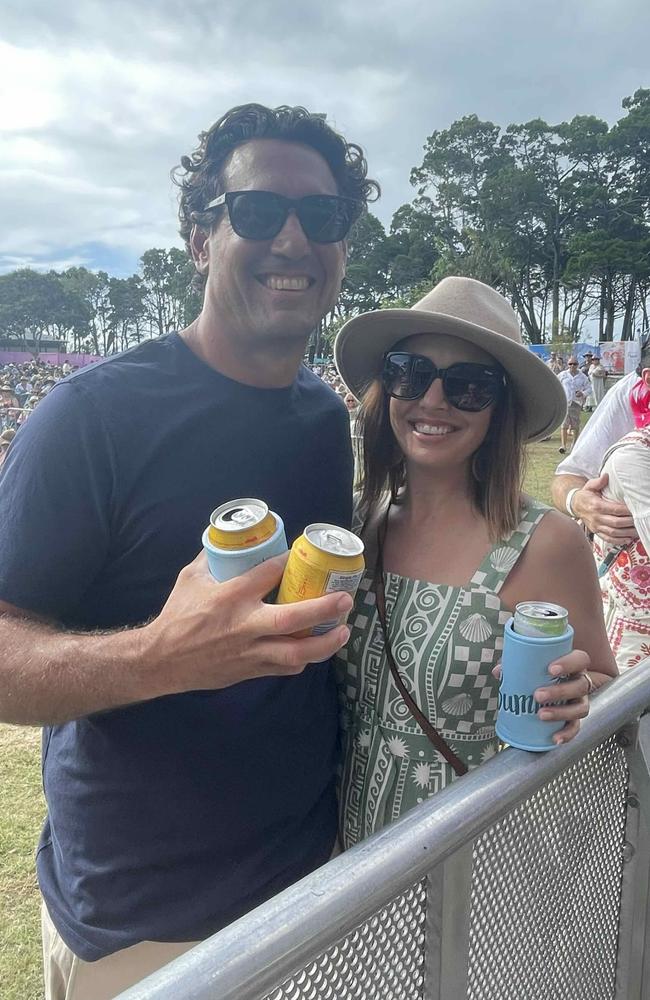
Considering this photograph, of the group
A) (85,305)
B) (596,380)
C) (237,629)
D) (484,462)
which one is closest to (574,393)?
(596,380)

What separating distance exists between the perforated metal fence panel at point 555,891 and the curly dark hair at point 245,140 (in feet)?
5.04

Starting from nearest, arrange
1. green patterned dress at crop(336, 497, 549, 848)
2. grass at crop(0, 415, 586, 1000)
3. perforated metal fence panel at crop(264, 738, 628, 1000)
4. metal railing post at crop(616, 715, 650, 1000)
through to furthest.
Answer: perforated metal fence panel at crop(264, 738, 628, 1000), metal railing post at crop(616, 715, 650, 1000), green patterned dress at crop(336, 497, 549, 848), grass at crop(0, 415, 586, 1000)

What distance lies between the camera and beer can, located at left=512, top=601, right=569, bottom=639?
1220 mm

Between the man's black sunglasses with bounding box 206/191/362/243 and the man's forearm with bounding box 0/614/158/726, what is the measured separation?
1.02 m

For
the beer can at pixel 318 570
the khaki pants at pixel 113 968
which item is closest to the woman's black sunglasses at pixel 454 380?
the beer can at pixel 318 570

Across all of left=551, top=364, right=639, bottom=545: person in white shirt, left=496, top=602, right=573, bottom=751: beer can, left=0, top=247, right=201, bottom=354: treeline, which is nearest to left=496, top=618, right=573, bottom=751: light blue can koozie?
left=496, top=602, right=573, bottom=751: beer can

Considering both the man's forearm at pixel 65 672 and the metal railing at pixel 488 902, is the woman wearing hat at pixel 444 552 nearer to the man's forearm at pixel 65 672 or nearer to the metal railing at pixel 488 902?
the metal railing at pixel 488 902

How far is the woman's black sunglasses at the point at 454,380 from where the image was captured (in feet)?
5.98

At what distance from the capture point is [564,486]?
3.01 metres

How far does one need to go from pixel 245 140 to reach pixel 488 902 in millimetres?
1760

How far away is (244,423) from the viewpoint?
1.67 metres

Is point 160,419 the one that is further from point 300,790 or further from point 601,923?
point 601,923

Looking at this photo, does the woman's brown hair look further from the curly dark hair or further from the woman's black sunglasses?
the curly dark hair

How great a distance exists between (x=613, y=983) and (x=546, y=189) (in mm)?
60073
